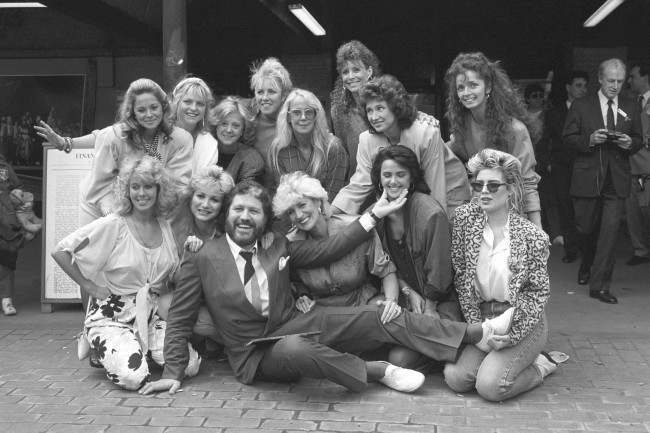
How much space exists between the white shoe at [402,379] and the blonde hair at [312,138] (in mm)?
1363

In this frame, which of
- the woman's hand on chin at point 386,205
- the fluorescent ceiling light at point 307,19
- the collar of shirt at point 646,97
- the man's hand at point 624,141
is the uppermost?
the fluorescent ceiling light at point 307,19

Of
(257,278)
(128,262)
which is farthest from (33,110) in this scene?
(257,278)

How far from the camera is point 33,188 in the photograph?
1106 centimetres

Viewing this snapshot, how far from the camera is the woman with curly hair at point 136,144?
486 centimetres

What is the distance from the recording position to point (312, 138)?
514cm

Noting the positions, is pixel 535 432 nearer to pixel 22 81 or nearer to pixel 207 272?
pixel 207 272

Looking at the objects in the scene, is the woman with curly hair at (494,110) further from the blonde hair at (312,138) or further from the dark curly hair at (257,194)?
the dark curly hair at (257,194)

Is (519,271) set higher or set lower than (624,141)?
lower

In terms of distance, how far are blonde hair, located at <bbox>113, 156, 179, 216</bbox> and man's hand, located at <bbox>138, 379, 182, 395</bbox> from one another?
0.99 meters

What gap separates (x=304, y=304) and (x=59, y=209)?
2.56m

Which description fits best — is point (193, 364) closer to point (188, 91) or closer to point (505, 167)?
point (188, 91)

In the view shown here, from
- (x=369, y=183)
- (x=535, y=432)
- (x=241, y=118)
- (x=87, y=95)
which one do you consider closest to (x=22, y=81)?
(x=87, y=95)

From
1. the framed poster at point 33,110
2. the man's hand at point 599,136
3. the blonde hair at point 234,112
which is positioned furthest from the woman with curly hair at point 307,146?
the framed poster at point 33,110

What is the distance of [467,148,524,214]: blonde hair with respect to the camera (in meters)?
4.39
